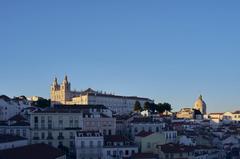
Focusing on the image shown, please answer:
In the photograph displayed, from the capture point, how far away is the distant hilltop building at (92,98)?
120 meters

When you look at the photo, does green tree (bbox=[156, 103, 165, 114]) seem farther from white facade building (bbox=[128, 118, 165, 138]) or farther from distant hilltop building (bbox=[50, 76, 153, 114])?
white facade building (bbox=[128, 118, 165, 138])

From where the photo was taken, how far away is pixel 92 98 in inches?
4702

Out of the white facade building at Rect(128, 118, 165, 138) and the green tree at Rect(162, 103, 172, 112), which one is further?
the green tree at Rect(162, 103, 172, 112)

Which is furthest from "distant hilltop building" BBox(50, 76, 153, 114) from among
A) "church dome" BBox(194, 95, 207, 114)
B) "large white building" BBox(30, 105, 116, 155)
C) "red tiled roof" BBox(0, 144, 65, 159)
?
"red tiled roof" BBox(0, 144, 65, 159)

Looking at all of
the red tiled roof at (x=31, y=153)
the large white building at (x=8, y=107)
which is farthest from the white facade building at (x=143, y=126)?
the large white building at (x=8, y=107)

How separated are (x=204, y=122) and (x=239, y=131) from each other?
22.8 meters

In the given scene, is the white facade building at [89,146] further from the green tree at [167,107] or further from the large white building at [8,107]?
the green tree at [167,107]

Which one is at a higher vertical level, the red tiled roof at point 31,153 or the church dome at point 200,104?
the church dome at point 200,104

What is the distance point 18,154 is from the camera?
39625mm

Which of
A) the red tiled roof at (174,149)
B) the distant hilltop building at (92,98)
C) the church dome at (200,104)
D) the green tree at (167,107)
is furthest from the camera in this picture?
the church dome at (200,104)

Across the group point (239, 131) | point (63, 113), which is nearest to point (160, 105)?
point (239, 131)

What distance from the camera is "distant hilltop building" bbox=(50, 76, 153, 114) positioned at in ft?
395

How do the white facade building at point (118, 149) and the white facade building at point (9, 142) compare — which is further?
the white facade building at point (118, 149)

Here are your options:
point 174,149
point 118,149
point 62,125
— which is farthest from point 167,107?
point 174,149
